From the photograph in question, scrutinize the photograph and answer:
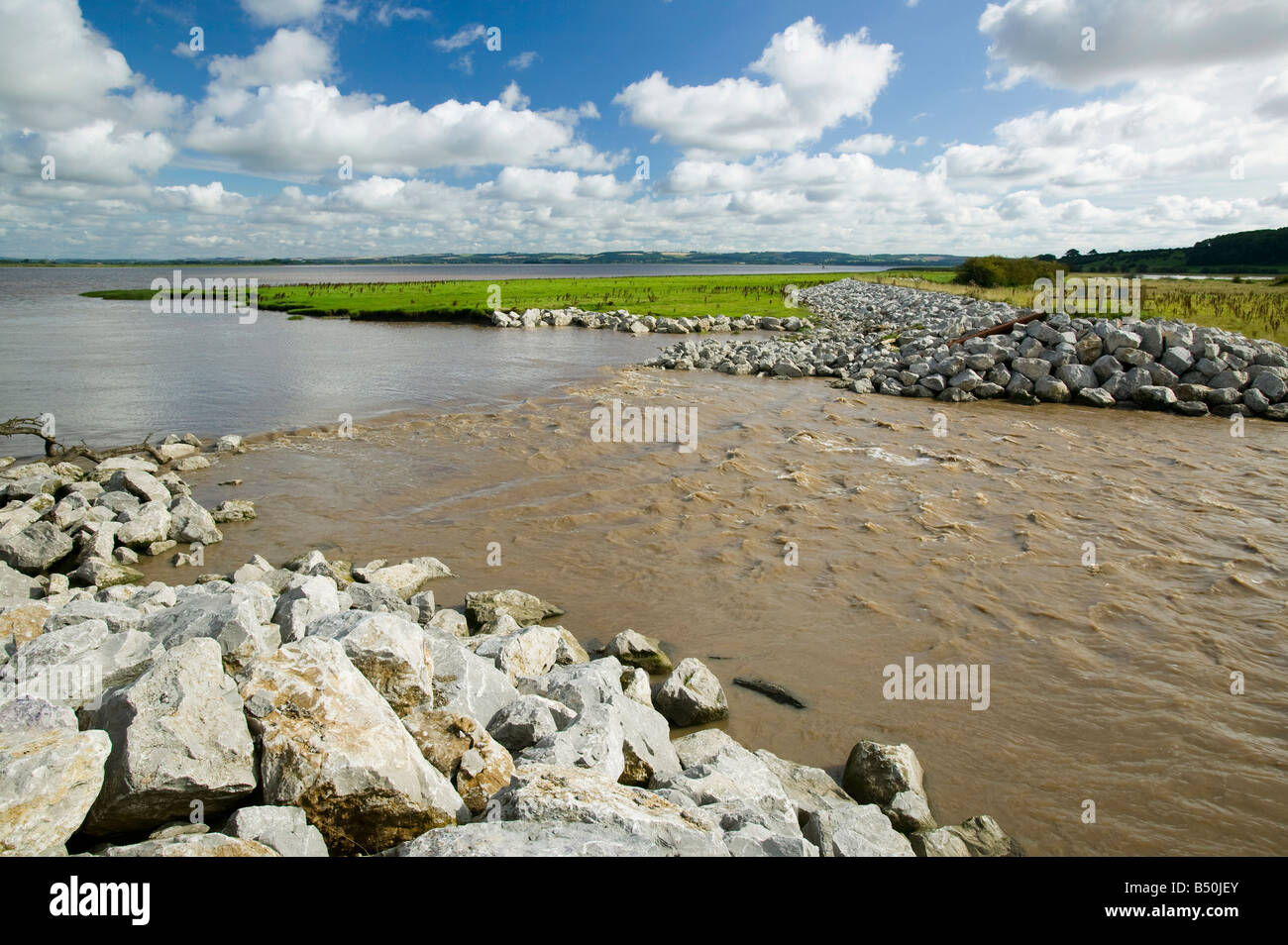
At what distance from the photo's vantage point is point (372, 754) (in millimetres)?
4301

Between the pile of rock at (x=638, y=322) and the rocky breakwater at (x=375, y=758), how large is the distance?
1590 inches

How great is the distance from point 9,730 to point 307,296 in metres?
78.4

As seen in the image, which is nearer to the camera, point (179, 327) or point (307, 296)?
point (179, 327)

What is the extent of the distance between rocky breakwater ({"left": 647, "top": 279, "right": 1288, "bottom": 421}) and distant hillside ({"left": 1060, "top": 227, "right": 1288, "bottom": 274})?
70702 millimetres

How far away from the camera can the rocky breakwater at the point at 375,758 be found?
3914mm

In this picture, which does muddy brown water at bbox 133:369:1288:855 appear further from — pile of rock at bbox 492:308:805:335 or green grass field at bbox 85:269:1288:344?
pile of rock at bbox 492:308:805:335

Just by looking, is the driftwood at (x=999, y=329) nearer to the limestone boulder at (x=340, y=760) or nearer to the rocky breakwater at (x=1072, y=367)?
the rocky breakwater at (x=1072, y=367)

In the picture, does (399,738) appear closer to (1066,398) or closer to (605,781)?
(605,781)

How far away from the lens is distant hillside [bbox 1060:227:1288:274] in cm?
8706

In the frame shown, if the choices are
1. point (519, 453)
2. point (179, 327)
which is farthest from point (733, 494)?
point (179, 327)

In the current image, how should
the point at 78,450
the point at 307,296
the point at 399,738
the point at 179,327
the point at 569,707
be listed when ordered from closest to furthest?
the point at 399,738
the point at 569,707
the point at 78,450
the point at 179,327
the point at 307,296

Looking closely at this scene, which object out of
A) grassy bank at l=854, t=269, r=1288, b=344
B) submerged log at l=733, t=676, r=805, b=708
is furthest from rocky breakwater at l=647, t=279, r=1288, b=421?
submerged log at l=733, t=676, r=805, b=708

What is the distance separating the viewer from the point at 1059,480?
14.8 meters
